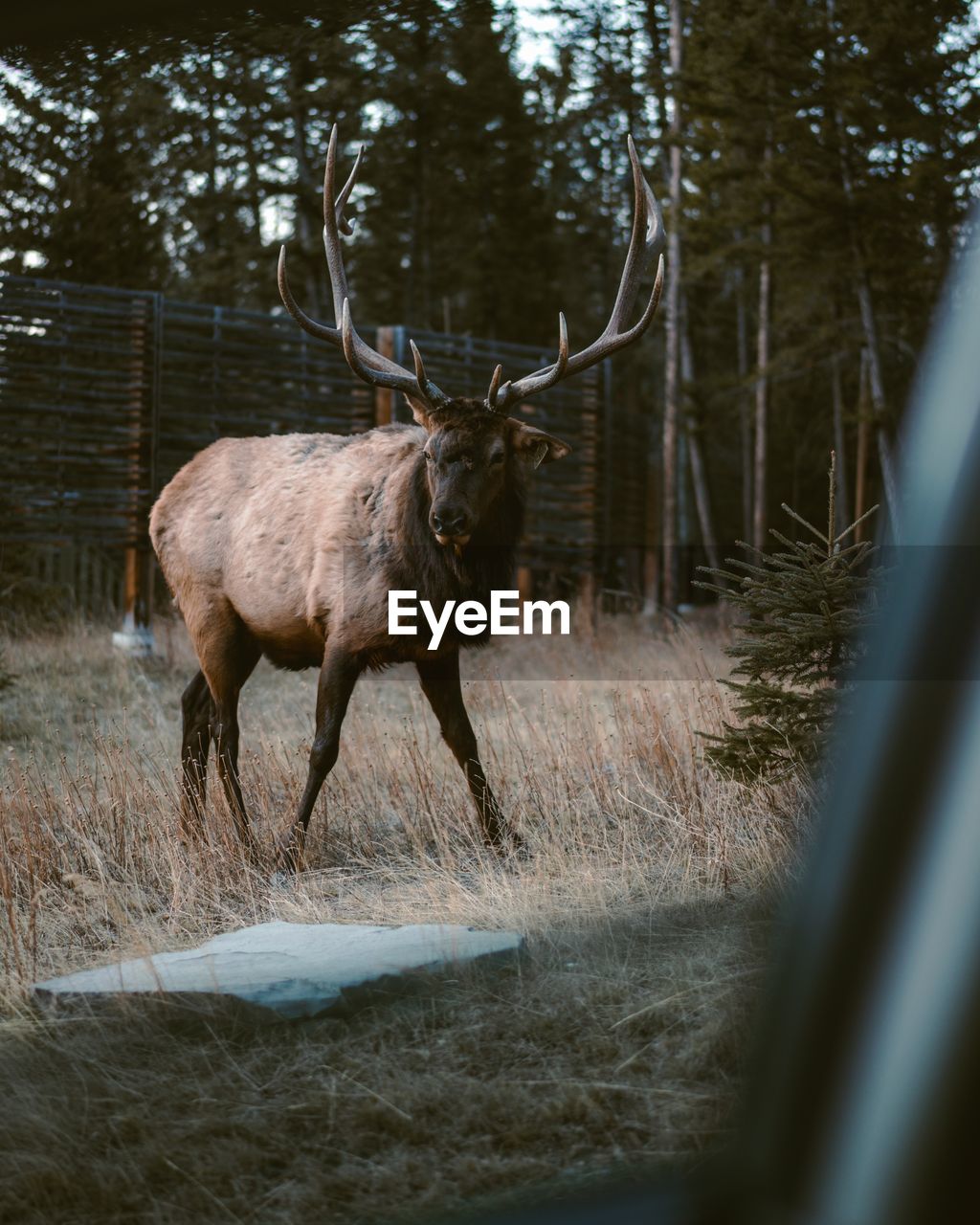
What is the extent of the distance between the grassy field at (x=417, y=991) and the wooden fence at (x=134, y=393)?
12.0 ft

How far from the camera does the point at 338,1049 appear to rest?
267 cm

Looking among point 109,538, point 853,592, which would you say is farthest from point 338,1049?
point 109,538

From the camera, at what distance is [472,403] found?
481 centimetres

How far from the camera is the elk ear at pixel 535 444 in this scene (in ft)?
16.1

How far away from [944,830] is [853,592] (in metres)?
3.40

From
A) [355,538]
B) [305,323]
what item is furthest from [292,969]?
[305,323]

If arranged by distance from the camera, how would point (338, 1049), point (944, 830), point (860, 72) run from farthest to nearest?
point (860, 72), point (338, 1049), point (944, 830)

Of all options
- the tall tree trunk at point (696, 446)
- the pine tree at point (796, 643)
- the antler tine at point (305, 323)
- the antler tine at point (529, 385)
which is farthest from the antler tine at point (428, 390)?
the tall tree trunk at point (696, 446)

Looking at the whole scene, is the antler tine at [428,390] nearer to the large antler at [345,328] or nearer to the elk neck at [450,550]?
the large antler at [345,328]

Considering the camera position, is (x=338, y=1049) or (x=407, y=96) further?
(x=407, y=96)

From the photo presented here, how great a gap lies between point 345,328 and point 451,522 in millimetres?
1128

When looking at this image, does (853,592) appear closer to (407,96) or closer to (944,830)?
(944,830)

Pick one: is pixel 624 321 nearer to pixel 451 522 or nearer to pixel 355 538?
pixel 451 522

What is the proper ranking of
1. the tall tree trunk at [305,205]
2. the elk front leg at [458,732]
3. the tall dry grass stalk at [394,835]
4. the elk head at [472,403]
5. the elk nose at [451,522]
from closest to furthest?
the tall dry grass stalk at [394,835], the elk nose at [451,522], the elk head at [472,403], the elk front leg at [458,732], the tall tree trunk at [305,205]
